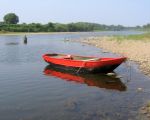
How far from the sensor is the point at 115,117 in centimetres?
1498

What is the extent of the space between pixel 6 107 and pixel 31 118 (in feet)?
7.97

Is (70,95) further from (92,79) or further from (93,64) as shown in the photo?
Answer: (93,64)

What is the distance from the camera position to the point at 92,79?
25.8m

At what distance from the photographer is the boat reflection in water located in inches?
906

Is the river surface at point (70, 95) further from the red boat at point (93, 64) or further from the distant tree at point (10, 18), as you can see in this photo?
the distant tree at point (10, 18)

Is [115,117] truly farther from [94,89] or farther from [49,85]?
[49,85]

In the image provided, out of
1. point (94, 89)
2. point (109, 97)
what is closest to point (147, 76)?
point (94, 89)

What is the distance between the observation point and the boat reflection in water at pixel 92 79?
75.5ft

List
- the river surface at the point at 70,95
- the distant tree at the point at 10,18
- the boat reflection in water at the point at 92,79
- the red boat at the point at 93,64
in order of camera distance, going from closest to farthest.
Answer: the river surface at the point at 70,95 → the boat reflection in water at the point at 92,79 → the red boat at the point at 93,64 → the distant tree at the point at 10,18

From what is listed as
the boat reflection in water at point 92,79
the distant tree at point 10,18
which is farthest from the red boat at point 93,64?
the distant tree at point 10,18

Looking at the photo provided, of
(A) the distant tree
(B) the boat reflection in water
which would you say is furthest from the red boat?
(A) the distant tree

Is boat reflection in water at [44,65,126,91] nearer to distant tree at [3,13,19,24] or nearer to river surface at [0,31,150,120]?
river surface at [0,31,150,120]

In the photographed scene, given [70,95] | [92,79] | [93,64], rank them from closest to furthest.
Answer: [70,95]
[92,79]
[93,64]

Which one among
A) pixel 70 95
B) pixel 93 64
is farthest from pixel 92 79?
pixel 70 95
